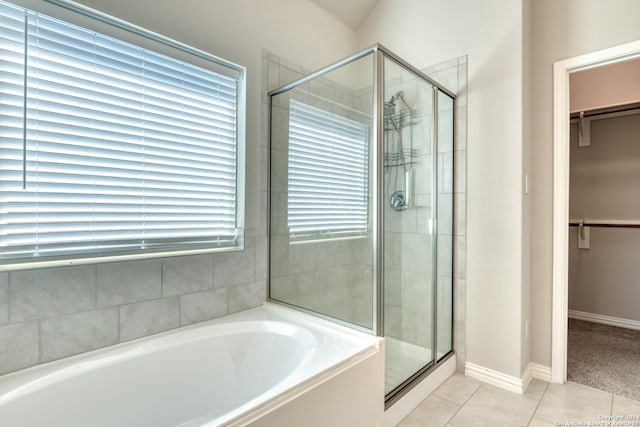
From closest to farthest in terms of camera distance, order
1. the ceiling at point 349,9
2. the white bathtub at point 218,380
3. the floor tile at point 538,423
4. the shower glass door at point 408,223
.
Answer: the white bathtub at point 218,380, the floor tile at point 538,423, the shower glass door at point 408,223, the ceiling at point 349,9

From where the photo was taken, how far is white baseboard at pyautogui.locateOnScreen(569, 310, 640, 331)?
312 cm

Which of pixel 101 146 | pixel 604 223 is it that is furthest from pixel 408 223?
pixel 604 223

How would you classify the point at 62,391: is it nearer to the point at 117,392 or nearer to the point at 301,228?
the point at 117,392

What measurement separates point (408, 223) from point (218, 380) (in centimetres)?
139

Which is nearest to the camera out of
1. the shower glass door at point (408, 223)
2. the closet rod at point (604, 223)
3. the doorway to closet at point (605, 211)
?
the shower glass door at point (408, 223)

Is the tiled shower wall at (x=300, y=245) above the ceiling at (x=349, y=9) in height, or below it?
below

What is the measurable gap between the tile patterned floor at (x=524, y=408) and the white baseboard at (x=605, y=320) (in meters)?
1.60

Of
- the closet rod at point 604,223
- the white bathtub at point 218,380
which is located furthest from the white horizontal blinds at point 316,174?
the closet rod at point 604,223

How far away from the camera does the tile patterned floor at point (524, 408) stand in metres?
1.78

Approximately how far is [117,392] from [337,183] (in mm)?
1583

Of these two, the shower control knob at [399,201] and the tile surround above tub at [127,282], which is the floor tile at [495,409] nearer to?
the shower control knob at [399,201]

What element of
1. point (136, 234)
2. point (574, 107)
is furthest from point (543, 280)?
point (136, 234)

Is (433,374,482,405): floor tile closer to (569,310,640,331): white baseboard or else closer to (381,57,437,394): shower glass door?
(381,57,437,394): shower glass door

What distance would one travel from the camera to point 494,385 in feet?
7.10
